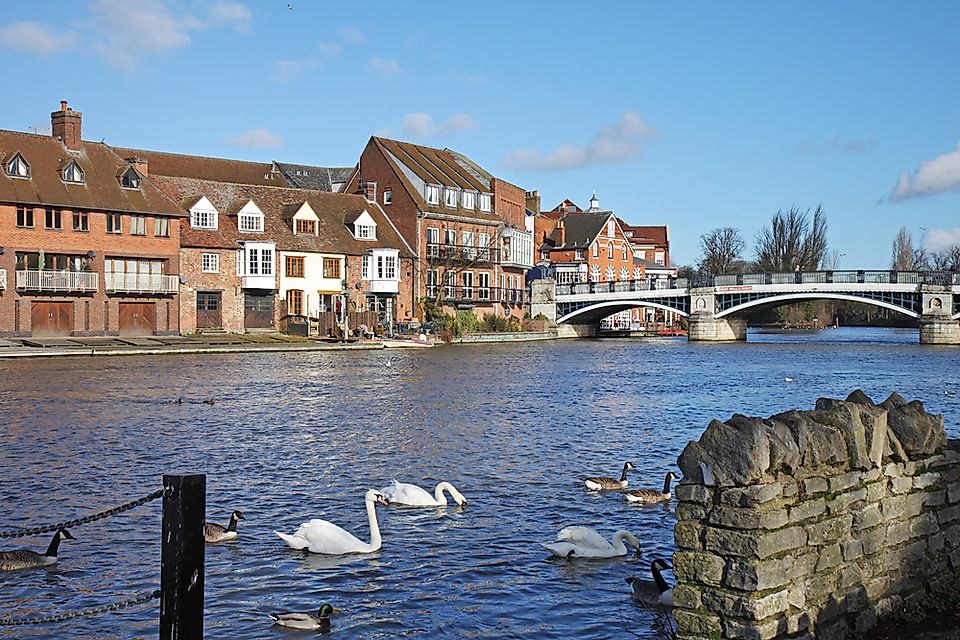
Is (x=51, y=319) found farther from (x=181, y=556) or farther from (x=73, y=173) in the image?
(x=181, y=556)

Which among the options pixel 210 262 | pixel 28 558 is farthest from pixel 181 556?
pixel 210 262

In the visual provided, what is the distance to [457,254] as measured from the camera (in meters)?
77.4

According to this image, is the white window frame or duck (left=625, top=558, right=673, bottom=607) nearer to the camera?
duck (left=625, top=558, right=673, bottom=607)

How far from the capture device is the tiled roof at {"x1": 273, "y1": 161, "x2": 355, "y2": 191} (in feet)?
287

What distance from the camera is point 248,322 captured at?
62281 millimetres

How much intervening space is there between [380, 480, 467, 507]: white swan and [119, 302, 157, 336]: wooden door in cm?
4375

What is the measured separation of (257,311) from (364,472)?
46.4 metres

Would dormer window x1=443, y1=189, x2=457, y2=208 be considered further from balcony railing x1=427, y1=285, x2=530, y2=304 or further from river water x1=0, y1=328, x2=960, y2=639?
river water x1=0, y1=328, x2=960, y2=639

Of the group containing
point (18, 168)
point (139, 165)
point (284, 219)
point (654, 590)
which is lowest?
point (654, 590)

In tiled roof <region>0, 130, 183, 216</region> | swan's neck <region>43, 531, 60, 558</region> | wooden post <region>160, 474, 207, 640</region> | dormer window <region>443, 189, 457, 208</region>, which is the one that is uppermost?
dormer window <region>443, 189, 457, 208</region>

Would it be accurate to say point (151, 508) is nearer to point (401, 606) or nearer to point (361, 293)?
point (401, 606)

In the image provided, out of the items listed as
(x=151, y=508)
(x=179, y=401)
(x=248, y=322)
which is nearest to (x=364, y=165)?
(x=248, y=322)

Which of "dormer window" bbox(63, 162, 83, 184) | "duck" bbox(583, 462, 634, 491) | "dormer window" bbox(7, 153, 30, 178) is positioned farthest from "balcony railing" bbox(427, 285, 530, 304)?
"duck" bbox(583, 462, 634, 491)

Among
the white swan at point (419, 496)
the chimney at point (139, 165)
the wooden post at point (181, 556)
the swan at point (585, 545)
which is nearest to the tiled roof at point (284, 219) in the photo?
the chimney at point (139, 165)
